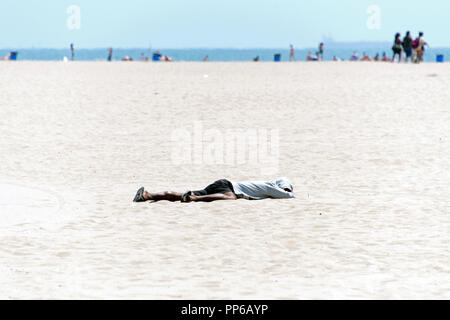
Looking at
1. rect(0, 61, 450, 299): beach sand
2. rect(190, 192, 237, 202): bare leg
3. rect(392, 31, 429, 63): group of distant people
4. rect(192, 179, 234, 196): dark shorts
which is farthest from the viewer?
rect(392, 31, 429, 63): group of distant people

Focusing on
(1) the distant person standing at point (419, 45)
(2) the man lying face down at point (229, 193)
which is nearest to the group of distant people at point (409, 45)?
(1) the distant person standing at point (419, 45)

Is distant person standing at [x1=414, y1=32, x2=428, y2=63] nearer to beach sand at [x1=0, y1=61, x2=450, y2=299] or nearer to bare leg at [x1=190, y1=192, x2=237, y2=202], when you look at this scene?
beach sand at [x1=0, y1=61, x2=450, y2=299]

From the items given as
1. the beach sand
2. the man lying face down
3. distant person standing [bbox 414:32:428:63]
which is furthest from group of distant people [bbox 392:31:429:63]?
the man lying face down

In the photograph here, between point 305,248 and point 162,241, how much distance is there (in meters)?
1.36

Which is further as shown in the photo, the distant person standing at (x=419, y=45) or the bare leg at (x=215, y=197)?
the distant person standing at (x=419, y=45)

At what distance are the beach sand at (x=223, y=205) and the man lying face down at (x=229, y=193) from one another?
0.48 ft

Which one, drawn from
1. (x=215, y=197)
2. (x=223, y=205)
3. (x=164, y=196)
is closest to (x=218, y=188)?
(x=215, y=197)

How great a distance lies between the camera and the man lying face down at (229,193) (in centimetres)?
910

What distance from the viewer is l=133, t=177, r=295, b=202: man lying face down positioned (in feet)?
29.9

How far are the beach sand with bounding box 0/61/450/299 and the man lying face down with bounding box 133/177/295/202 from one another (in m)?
0.15

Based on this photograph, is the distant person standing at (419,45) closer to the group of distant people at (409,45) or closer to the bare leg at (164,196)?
the group of distant people at (409,45)

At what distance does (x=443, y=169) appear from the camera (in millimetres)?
11531

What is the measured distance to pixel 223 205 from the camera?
29.3 feet
